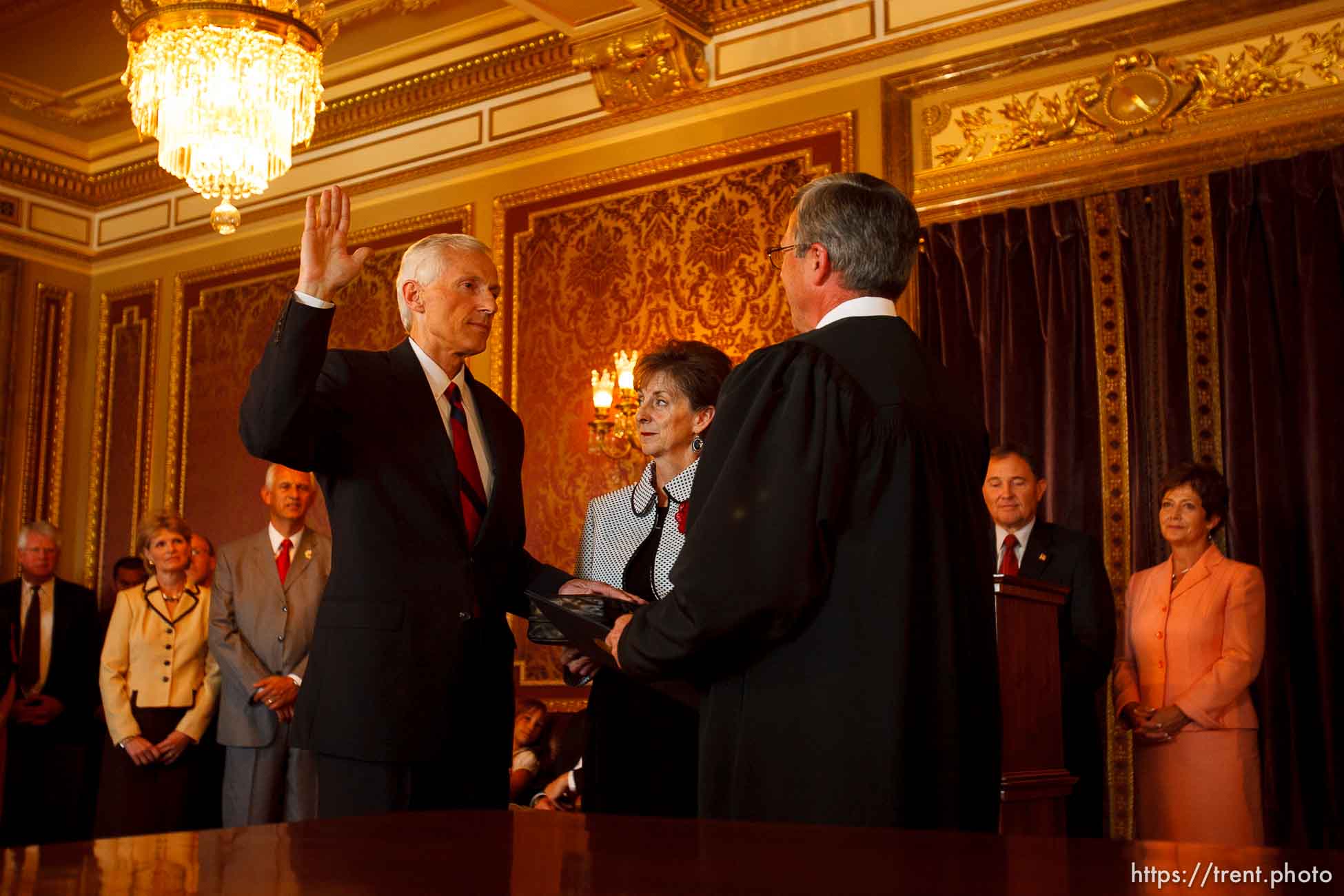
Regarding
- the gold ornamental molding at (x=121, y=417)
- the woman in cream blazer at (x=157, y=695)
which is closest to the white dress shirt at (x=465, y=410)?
the woman in cream blazer at (x=157, y=695)

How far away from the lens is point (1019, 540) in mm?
4652

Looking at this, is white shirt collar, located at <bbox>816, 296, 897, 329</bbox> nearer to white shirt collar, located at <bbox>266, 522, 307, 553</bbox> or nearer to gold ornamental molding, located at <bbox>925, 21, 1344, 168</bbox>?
white shirt collar, located at <bbox>266, 522, 307, 553</bbox>

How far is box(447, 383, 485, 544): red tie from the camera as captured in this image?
8.81 feet

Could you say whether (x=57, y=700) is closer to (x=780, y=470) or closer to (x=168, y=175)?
(x=168, y=175)

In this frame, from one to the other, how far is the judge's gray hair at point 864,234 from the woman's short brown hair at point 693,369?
1119mm

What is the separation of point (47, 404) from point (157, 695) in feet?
14.1

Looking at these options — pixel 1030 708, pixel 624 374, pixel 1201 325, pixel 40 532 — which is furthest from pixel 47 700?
pixel 1201 325

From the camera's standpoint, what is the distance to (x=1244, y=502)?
516 cm

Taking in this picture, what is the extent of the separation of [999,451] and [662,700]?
2162 mm

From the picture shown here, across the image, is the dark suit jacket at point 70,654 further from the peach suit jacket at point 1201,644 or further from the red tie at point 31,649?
the peach suit jacket at point 1201,644

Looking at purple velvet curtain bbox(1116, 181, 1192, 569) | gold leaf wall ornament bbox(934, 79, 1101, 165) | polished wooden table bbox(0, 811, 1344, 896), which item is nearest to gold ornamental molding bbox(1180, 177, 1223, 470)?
purple velvet curtain bbox(1116, 181, 1192, 569)

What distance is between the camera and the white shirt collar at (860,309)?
7.20ft

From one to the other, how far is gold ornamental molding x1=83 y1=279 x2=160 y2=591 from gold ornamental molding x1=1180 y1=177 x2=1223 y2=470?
21.2 feet

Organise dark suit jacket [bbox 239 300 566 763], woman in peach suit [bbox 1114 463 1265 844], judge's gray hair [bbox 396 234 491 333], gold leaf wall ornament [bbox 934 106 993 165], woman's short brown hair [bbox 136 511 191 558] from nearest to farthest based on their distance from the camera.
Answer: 1. dark suit jacket [bbox 239 300 566 763]
2. judge's gray hair [bbox 396 234 491 333]
3. woman in peach suit [bbox 1114 463 1265 844]
4. woman's short brown hair [bbox 136 511 191 558]
5. gold leaf wall ornament [bbox 934 106 993 165]
